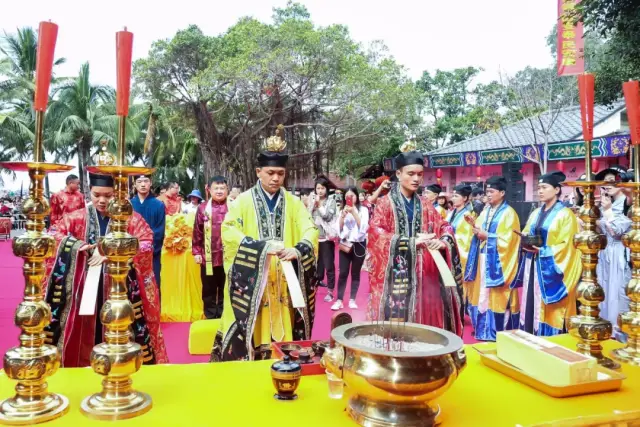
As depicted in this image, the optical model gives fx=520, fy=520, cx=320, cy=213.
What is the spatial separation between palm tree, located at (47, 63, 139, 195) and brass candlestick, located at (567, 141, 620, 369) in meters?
24.6

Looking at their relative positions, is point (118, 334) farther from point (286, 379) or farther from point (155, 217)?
point (155, 217)

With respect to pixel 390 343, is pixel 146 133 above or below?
above

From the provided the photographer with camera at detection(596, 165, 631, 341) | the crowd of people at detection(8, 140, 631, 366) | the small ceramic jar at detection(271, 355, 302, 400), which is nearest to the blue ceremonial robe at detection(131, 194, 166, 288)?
the crowd of people at detection(8, 140, 631, 366)

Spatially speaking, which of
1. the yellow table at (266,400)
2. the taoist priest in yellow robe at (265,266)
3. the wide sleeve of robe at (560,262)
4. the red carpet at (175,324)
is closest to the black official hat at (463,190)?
the red carpet at (175,324)

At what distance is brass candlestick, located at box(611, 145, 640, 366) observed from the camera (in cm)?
207

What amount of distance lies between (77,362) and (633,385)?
331 cm

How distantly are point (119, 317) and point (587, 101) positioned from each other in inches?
75.5

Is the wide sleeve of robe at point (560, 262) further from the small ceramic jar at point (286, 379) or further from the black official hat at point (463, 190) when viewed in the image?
the small ceramic jar at point (286, 379)

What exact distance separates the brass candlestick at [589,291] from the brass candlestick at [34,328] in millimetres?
1847

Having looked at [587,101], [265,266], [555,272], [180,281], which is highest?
[587,101]

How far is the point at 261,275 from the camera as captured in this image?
3279mm

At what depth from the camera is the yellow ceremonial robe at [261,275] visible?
334 centimetres

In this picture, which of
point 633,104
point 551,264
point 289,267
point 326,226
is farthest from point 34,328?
point 326,226

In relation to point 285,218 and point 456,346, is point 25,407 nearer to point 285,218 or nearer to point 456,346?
point 456,346
